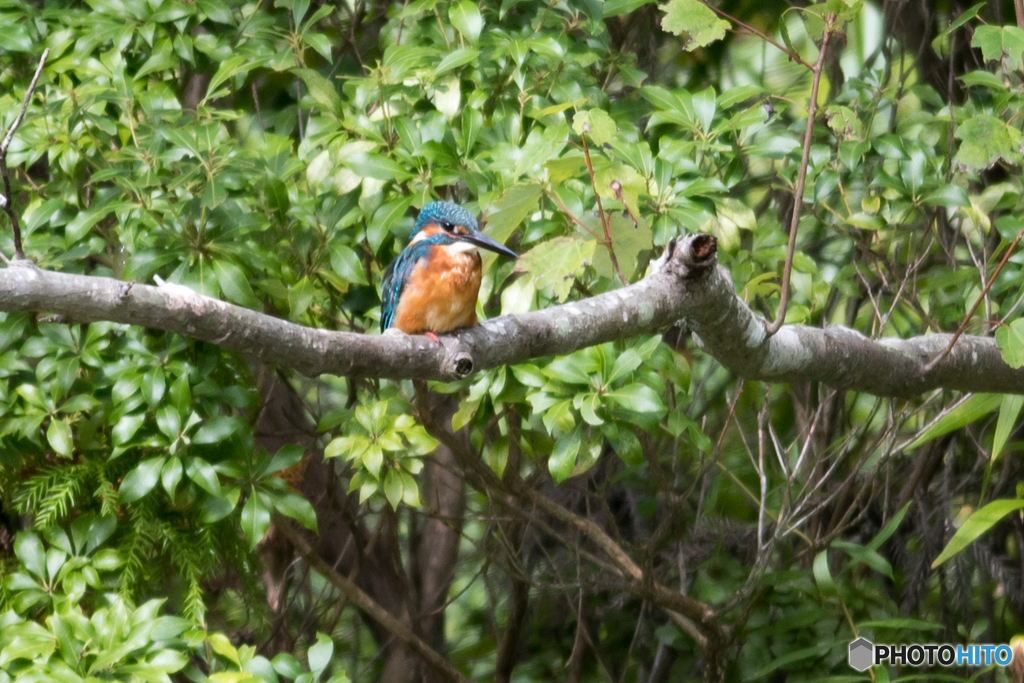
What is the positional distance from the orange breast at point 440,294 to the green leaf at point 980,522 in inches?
48.5

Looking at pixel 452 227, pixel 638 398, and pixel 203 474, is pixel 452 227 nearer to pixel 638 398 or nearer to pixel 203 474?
pixel 638 398

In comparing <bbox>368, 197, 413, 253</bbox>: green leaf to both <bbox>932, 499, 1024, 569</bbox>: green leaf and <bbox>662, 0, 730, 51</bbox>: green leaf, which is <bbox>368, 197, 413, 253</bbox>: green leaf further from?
<bbox>932, 499, 1024, 569</bbox>: green leaf

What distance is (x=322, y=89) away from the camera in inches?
89.9

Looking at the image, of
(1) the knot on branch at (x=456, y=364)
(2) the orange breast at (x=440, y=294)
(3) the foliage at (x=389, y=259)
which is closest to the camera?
(1) the knot on branch at (x=456, y=364)

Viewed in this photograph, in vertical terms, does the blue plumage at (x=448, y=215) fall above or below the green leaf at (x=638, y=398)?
above

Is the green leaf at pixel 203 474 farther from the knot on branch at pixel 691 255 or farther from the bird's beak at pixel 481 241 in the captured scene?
the knot on branch at pixel 691 255

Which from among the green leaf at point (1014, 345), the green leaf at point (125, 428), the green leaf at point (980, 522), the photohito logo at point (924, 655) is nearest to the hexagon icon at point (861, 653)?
the photohito logo at point (924, 655)

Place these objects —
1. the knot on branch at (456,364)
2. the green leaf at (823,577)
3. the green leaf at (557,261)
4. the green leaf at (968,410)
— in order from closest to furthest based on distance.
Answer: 1. the knot on branch at (456,364)
2. the green leaf at (557,261)
3. the green leaf at (968,410)
4. the green leaf at (823,577)

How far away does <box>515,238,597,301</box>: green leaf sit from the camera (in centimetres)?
158

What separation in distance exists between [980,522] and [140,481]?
1.90 metres

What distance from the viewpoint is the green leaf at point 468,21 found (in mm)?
2117

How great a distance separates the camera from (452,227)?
2.09m

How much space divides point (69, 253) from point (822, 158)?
5.73 feet

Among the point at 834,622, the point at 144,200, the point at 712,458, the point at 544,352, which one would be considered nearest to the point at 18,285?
the point at 544,352
